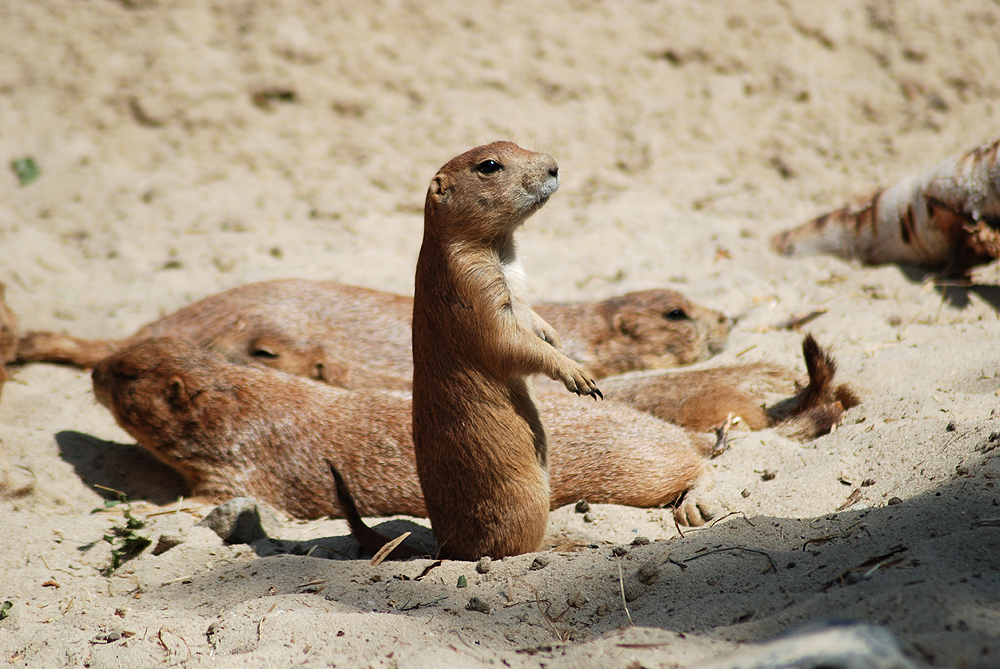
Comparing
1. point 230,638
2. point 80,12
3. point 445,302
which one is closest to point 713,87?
point 445,302

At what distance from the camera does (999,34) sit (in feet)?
31.7

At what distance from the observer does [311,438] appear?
17.3 ft

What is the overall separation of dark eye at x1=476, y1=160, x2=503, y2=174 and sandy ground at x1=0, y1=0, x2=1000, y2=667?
1.93 metres

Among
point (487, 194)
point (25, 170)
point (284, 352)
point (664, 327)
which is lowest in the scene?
point (284, 352)

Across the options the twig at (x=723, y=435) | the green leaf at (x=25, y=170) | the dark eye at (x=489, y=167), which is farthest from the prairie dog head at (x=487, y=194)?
the green leaf at (x=25, y=170)

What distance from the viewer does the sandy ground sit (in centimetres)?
293

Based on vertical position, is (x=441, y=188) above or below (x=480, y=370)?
above

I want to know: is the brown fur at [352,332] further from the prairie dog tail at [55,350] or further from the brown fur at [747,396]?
the brown fur at [747,396]

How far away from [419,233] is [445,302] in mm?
4654

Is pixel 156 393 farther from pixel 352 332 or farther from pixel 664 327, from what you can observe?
pixel 664 327

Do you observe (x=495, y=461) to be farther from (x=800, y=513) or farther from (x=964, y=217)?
(x=964, y=217)

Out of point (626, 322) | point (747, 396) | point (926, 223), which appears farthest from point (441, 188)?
point (926, 223)

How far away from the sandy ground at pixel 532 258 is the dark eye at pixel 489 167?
193 centimetres

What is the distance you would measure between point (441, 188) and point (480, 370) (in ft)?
3.22
